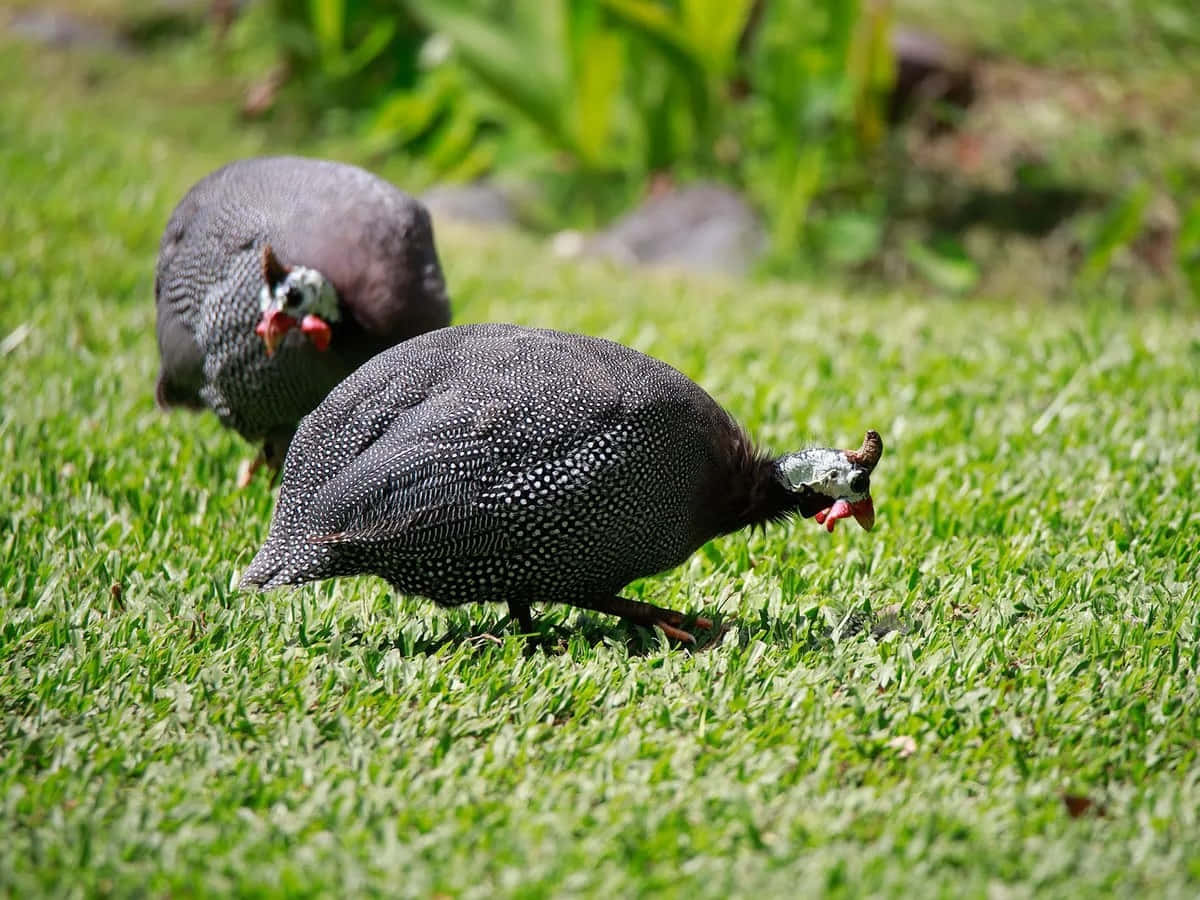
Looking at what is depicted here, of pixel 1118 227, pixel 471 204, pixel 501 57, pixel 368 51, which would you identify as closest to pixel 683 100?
pixel 501 57

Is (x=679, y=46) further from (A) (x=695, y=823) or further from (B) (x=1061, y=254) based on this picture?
(A) (x=695, y=823)

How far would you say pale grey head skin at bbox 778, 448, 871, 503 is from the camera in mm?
3068

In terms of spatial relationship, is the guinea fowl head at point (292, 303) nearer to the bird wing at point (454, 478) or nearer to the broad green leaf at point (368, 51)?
the bird wing at point (454, 478)

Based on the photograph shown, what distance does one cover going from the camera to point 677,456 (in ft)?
9.70

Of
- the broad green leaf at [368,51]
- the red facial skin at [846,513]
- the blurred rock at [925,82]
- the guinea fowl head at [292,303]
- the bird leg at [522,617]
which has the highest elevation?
the blurred rock at [925,82]

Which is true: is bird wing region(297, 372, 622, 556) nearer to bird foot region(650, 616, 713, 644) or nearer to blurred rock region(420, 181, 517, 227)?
bird foot region(650, 616, 713, 644)

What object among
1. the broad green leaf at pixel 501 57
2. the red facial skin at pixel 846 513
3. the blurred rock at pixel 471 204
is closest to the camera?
the red facial skin at pixel 846 513

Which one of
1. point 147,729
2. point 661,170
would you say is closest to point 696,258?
point 661,170

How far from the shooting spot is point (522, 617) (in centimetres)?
308

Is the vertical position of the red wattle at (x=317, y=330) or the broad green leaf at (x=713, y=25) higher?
the broad green leaf at (x=713, y=25)

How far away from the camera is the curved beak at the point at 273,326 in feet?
11.6

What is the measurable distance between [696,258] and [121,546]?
4.31 meters

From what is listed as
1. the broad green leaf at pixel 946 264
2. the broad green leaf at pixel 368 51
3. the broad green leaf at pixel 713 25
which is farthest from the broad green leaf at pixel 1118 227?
the broad green leaf at pixel 368 51

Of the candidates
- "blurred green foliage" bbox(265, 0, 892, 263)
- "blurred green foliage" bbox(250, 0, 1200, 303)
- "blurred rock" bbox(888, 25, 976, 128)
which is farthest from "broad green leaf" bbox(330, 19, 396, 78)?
"blurred rock" bbox(888, 25, 976, 128)
